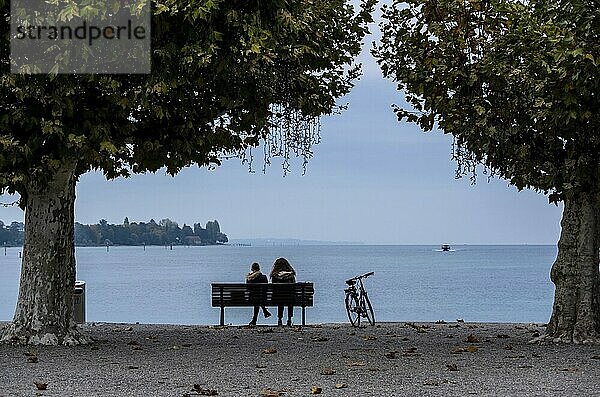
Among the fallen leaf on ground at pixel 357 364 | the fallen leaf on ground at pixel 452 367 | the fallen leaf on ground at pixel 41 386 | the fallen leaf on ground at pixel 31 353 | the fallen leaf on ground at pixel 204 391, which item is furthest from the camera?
the fallen leaf on ground at pixel 31 353

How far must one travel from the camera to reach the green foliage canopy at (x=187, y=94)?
15.4m

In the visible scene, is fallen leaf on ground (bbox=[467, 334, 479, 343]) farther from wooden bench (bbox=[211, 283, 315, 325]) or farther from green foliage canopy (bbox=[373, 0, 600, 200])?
wooden bench (bbox=[211, 283, 315, 325])

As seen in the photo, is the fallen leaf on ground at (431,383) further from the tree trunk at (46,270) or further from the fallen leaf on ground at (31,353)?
the tree trunk at (46,270)

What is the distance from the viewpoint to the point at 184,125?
1762 cm

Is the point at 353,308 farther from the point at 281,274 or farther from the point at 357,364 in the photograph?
the point at 357,364

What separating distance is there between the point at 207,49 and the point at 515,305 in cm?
6354

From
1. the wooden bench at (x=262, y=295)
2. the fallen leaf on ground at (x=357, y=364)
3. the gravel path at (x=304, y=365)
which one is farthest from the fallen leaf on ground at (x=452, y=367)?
the wooden bench at (x=262, y=295)

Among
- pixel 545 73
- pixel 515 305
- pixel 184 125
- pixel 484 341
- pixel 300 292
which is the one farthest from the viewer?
pixel 515 305

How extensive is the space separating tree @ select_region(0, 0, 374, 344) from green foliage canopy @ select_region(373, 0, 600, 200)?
Answer: 1.66 meters

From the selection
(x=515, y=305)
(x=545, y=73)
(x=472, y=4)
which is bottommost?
(x=515, y=305)

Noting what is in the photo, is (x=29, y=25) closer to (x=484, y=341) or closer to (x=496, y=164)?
(x=496, y=164)

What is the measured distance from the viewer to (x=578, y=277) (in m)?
18.8

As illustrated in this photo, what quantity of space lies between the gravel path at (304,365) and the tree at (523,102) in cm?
→ 164

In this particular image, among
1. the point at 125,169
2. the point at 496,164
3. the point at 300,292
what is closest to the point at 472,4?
the point at 496,164
